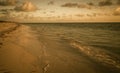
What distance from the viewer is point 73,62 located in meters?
11.0

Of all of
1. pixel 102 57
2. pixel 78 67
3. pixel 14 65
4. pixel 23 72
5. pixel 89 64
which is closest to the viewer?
pixel 23 72

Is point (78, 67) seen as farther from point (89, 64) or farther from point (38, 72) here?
point (38, 72)

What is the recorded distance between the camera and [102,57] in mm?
13102

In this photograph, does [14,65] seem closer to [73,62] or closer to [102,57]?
[73,62]

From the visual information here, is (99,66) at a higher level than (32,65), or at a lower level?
lower

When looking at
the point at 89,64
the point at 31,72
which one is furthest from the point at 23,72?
the point at 89,64

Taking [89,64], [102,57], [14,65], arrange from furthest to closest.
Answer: [102,57], [89,64], [14,65]

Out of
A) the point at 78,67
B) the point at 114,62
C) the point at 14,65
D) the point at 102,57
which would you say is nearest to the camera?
the point at 14,65

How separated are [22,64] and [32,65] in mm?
666

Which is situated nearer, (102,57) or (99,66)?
(99,66)

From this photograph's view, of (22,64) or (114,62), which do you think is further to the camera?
(114,62)

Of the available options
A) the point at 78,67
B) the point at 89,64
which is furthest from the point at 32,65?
the point at 89,64

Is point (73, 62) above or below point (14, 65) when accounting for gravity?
below

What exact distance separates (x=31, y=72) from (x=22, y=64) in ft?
4.77
